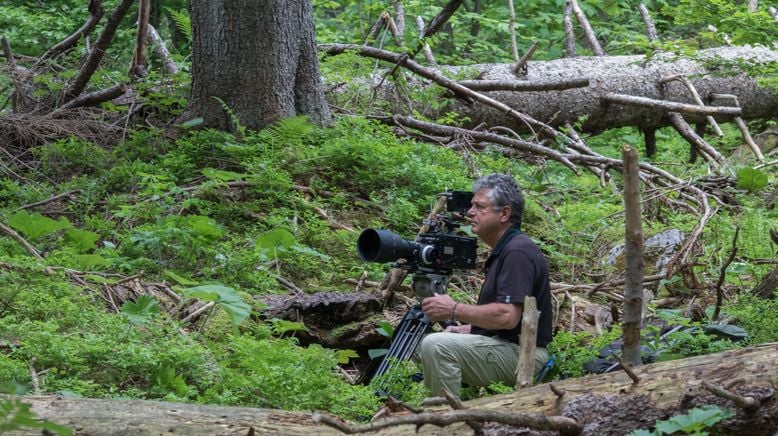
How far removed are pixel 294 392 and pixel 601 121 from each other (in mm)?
7557

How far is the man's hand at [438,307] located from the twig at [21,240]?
2.68 m

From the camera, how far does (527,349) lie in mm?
3979

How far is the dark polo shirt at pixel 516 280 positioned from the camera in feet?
16.5

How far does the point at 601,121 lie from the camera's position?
11.3 metres

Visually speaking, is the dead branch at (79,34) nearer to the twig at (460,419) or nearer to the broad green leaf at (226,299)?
the broad green leaf at (226,299)

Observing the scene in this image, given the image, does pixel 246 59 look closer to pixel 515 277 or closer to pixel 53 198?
pixel 53 198

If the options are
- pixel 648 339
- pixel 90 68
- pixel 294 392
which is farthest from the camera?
pixel 90 68

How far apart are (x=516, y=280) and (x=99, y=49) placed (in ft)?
19.3

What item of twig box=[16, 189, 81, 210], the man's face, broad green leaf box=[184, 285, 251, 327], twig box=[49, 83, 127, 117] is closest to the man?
the man's face

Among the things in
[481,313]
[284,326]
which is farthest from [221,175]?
[481,313]

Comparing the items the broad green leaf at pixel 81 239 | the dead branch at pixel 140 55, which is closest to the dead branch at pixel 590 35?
the dead branch at pixel 140 55

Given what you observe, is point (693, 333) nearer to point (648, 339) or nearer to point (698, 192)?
point (648, 339)

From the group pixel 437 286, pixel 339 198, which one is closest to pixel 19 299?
pixel 437 286

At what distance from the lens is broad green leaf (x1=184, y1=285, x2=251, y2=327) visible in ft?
17.5
